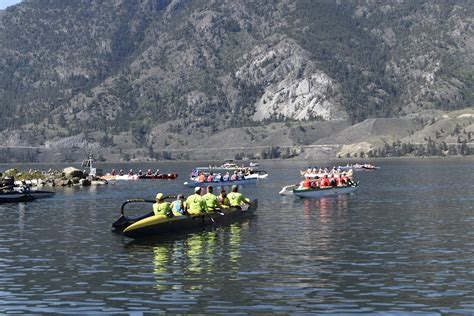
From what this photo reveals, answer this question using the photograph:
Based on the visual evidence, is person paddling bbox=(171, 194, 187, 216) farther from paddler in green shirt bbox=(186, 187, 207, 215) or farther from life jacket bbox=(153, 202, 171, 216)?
life jacket bbox=(153, 202, 171, 216)

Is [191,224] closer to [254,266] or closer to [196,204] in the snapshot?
[196,204]

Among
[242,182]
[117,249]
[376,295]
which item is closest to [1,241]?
[117,249]

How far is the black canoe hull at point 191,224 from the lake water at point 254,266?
92cm

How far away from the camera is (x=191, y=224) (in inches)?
3036

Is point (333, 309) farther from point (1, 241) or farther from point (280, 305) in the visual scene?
point (1, 241)

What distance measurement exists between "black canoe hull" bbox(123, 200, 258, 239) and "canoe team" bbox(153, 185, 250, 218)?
1.88ft

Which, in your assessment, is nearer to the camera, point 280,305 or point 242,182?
point 280,305

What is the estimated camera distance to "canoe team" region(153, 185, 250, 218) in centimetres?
7356

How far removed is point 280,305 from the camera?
44.1 meters

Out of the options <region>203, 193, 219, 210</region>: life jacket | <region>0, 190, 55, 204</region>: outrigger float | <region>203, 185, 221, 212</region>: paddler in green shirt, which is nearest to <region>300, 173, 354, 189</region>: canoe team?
<region>0, 190, 55, 204</region>: outrigger float

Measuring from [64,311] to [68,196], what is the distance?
10861 centimetres

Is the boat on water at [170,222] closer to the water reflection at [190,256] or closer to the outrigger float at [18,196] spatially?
the water reflection at [190,256]

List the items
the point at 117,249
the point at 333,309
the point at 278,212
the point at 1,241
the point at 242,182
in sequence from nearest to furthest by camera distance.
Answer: the point at 333,309 → the point at 117,249 → the point at 1,241 → the point at 278,212 → the point at 242,182

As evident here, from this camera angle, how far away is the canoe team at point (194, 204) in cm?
7356
